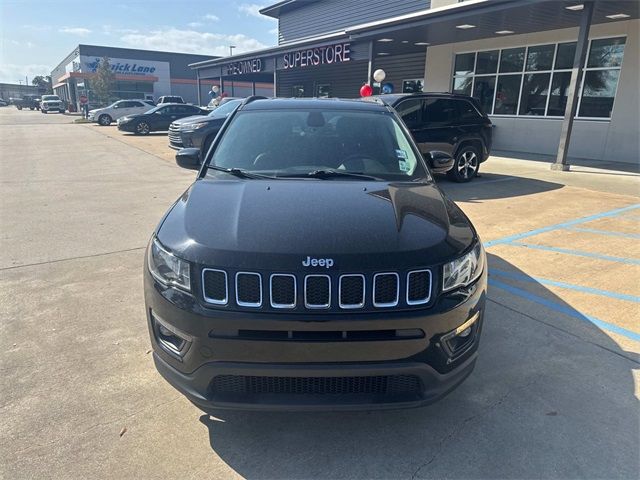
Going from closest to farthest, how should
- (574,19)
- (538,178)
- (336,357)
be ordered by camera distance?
(336,357) → (538,178) → (574,19)

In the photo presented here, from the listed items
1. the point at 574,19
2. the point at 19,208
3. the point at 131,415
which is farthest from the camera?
the point at 574,19

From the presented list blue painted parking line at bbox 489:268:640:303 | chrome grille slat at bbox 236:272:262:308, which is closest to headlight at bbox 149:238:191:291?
chrome grille slat at bbox 236:272:262:308

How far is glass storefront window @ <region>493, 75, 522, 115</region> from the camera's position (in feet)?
50.8

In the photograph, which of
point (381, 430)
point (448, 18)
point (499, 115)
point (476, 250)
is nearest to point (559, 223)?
point (476, 250)

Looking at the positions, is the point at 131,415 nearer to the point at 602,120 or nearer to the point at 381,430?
the point at 381,430

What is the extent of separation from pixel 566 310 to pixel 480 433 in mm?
2019

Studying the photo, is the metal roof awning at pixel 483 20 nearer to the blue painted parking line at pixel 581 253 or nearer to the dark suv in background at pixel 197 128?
the dark suv in background at pixel 197 128

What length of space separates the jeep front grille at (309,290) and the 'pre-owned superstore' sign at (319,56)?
17298 millimetres

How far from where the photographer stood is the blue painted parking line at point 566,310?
3.56 metres

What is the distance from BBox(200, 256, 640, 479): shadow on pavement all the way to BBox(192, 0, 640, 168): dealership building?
1040 centimetres

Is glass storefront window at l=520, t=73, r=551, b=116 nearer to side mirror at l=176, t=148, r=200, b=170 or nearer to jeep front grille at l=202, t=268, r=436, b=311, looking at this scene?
side mirror at l=176, t=148, r=200, b=170

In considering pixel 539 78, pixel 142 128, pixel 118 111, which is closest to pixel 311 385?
pixel 539 78

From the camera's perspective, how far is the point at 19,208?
24.0 ft

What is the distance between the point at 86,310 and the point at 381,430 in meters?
2.76
